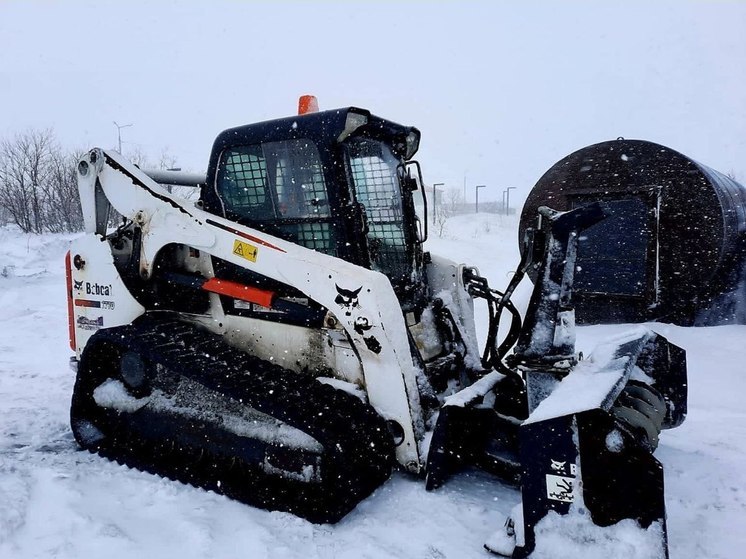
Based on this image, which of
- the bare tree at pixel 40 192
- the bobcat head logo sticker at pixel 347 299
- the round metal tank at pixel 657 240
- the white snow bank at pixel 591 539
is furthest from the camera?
the bare tree at pixel 40 192

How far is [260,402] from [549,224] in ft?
6.39

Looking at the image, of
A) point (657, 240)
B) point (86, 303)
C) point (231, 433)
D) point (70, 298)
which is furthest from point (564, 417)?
point (657, 240)

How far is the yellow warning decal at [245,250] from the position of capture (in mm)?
3539

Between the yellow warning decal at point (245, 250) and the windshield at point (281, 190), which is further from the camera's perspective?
the windshield at point (281, 190)

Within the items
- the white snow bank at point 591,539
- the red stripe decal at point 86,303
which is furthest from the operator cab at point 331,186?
the white snow bank at point 591,539

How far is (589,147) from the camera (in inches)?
348

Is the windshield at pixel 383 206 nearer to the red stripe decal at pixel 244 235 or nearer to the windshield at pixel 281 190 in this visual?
the windshield at pixel 281 190

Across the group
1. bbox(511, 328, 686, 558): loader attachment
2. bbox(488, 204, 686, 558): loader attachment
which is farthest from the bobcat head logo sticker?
bbox(511, 328, 686, 558): loader attachment

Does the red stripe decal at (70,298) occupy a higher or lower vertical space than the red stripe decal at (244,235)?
lower

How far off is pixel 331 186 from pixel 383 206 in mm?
757

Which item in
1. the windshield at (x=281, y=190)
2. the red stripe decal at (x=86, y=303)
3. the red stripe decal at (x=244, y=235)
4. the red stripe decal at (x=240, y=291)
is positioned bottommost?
the red stripe decal at (x=86, y=303)

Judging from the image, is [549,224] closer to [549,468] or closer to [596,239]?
[549,468]

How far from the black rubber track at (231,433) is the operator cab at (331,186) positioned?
91cm

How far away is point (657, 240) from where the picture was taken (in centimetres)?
816
